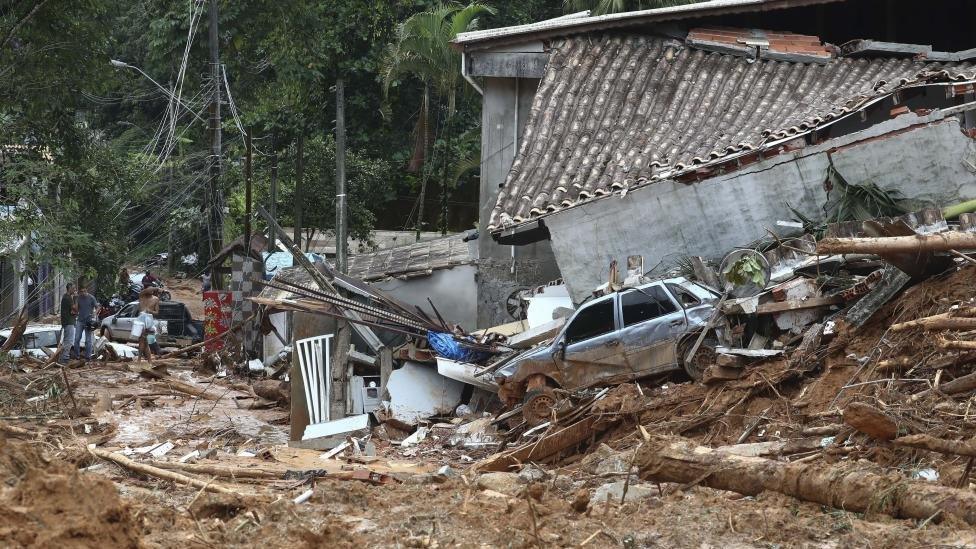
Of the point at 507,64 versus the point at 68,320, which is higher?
the point at 507,64

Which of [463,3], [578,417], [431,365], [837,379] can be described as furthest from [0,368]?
[463,3]

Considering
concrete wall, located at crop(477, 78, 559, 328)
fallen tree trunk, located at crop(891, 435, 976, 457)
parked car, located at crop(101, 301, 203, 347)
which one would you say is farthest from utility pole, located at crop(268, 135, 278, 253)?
fallen tree trunk, located at crop(891, 435, 976, 457)

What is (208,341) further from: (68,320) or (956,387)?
(956,387)

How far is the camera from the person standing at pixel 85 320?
25.5 metres

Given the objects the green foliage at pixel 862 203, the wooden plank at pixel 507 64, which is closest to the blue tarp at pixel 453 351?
the green foliage at pixel 862 203

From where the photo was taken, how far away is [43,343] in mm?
27828

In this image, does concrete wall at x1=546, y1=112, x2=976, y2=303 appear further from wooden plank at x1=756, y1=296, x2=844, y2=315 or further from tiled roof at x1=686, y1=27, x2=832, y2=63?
tiled roof at x1=686, y1=27, x2=832, y2=63

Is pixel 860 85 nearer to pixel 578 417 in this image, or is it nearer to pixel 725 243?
pixel 725 243

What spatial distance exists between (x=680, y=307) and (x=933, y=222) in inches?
130

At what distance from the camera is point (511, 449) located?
48.5 ft

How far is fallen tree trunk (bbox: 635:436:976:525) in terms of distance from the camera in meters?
8.84

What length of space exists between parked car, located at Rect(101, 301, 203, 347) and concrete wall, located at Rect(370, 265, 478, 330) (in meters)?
9.38

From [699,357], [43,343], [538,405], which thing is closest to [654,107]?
[699,357]

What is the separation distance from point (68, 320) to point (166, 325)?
6289 millimetres
